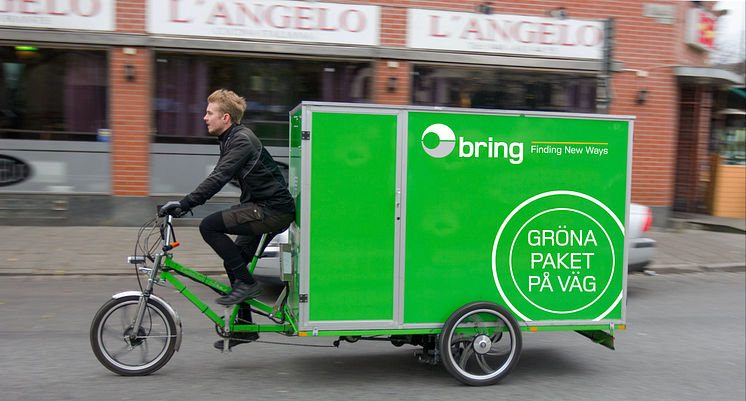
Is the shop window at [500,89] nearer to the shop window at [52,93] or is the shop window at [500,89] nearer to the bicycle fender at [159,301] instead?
the shop window at [52,93]

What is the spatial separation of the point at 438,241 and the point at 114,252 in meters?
6.55

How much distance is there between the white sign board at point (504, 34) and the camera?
470 inches

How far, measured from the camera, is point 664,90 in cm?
1301

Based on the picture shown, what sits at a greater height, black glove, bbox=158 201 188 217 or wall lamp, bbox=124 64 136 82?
wall lamp, bbox=124 64 136 82

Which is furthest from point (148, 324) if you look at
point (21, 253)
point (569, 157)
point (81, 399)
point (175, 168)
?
point (175, 168)

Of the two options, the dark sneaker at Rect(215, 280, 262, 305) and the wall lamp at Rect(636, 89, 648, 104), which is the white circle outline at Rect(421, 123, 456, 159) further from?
the wall lamp at Rect(636, 89, 648, 104)

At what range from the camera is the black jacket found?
13.8 ft

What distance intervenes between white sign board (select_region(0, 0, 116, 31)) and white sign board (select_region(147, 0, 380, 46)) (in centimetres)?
76

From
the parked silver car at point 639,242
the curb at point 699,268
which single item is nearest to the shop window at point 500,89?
the curb at point 699,268

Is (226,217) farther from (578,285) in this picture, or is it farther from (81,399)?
(578,285)

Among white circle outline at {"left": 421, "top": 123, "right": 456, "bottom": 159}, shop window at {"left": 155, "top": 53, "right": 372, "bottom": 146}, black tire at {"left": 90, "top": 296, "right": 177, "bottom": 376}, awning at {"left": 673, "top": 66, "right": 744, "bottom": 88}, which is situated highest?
awning at {"left": 673, "top": 66, "right": 744, "bottom": 88}

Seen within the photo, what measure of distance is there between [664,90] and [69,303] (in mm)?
11960

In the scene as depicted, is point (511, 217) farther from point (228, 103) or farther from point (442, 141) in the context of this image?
point (228, 103)

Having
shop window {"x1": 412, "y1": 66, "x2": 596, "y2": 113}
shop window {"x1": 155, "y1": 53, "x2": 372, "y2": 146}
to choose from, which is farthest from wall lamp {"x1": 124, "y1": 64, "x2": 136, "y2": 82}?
shop window {"x1": 412, "y1": 66, "x2": 596, "y2": 113}
